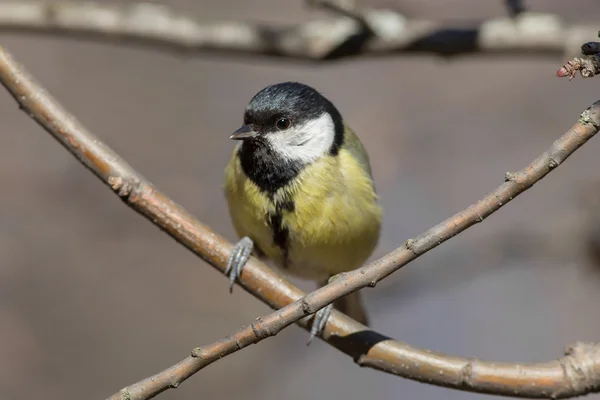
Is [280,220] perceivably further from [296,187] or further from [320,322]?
[320,322]

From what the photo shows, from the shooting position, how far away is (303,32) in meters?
3.92

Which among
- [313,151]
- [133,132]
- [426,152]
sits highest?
[426,152]

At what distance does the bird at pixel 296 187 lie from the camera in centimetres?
334

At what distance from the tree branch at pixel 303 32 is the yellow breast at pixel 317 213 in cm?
61

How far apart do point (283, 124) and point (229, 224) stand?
2.39m

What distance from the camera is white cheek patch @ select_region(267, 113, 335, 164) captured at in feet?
11.2

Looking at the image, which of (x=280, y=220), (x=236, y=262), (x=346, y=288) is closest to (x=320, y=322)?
(x=236, y=262)

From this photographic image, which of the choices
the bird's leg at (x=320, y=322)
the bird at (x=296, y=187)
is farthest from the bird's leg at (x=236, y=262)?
the bird's leg at (x=320, y=322)

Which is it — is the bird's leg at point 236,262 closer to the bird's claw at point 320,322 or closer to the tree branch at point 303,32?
the bird's claw at point 320,322

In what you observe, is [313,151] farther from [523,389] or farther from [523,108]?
[523,108]

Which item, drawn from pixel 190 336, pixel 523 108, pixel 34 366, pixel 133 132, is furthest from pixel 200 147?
Answer: pixel 523 108

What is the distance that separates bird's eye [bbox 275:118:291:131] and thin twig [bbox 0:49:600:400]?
548 mm

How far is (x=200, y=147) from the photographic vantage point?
631 centimetres

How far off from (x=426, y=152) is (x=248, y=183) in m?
2.94
